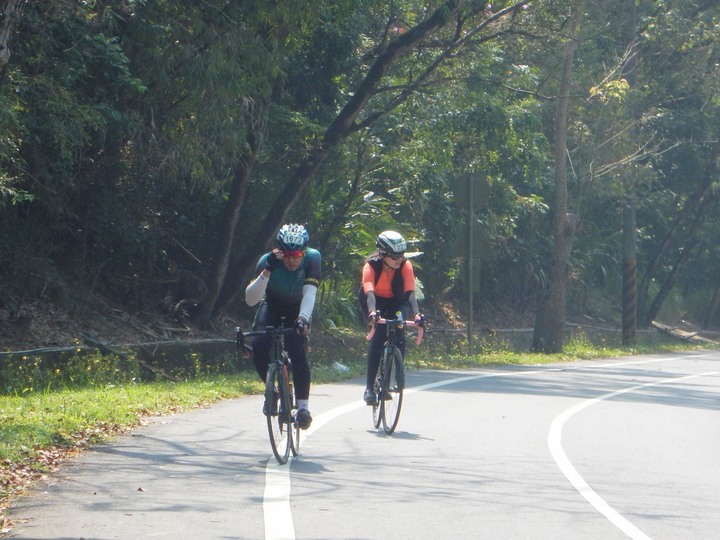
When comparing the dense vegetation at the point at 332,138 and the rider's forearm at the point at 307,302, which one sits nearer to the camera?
the rider's forearm at the point at 307,302

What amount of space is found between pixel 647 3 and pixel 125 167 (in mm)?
19272

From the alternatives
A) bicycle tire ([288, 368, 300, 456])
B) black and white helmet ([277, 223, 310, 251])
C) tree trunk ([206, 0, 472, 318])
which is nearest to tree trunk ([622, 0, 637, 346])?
tree trunk ([206, 0, 472, 318])

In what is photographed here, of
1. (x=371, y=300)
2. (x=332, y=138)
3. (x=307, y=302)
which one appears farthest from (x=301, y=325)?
(x=332, y=138)

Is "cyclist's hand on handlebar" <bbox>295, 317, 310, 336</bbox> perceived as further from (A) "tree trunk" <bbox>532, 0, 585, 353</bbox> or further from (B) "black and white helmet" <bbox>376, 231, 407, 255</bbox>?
(A) "tree trunk" <bbox>532, 0, 585, 353</bbox>

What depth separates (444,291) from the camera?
30531mm

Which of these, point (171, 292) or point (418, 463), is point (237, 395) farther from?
point (171, 292)

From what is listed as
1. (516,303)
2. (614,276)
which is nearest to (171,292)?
(516,303)

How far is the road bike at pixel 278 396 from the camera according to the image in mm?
8406

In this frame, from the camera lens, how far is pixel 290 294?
8.74 meters

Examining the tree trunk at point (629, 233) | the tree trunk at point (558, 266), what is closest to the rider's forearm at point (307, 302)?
the tree trunk at point (558, 266)

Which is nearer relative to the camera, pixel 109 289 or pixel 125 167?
pixel 125 167

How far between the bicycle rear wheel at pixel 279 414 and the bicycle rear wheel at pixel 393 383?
6.63 feet

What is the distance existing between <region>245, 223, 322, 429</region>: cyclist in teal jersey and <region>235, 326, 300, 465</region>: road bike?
99 mm

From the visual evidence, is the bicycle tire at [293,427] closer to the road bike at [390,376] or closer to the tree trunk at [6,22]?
the road bike at [390,376]
